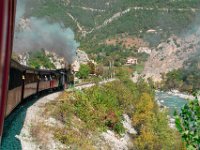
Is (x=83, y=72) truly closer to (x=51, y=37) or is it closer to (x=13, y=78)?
(x=51, y=37)

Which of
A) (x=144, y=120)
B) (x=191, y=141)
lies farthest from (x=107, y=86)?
(x=191, y=141)

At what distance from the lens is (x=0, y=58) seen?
79.4 inches

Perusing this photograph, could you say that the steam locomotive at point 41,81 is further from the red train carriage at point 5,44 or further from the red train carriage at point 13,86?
the red train carriage at point 5,44

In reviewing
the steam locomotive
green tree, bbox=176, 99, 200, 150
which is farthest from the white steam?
Result: green tree, bbox=176, 99, 200, 150

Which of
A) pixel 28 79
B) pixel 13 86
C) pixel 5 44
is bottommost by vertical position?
pixel 13 86

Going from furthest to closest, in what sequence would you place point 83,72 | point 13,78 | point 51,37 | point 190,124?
point 83,72 < point 51,37 < point 13,78 < point 190,124

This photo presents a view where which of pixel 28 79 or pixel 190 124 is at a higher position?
pixel 28 79

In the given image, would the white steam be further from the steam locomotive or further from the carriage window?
the carriage window

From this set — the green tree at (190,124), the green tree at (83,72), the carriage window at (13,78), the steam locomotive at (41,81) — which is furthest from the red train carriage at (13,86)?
the green tree at (83,72)

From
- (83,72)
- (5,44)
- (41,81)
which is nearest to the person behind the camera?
(5,44)

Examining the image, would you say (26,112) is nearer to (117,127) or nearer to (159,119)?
(117,127)

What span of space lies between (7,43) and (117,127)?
95.0ft

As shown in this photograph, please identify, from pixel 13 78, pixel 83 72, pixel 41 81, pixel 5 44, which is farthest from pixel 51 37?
pixel 5 44

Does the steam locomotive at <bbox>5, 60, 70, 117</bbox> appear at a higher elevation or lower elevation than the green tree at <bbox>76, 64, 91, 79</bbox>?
lower
